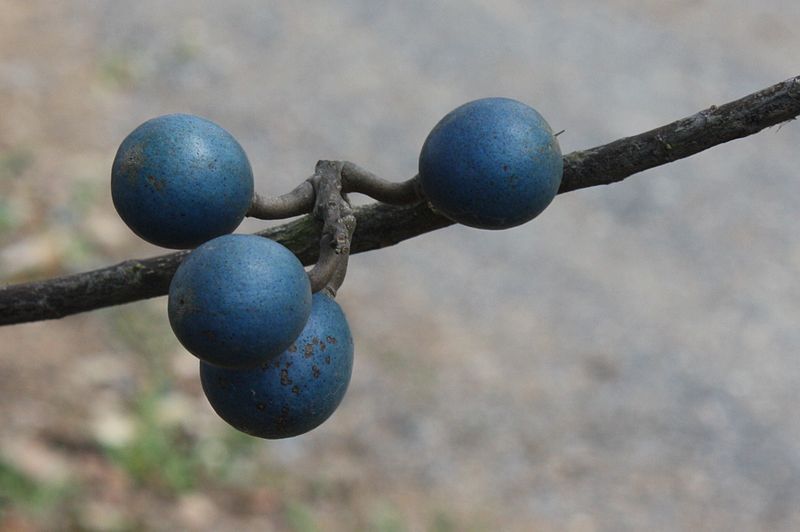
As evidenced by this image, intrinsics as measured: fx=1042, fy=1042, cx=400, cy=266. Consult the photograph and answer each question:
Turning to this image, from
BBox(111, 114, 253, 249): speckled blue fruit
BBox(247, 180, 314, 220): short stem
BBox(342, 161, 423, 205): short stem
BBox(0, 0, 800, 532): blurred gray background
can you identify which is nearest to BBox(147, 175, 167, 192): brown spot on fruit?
BBox(111, 114, 253, 249): speckled blue fruit

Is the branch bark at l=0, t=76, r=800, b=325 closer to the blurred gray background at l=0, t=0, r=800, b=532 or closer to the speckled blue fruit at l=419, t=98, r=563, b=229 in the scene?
the speckled blue fruit at l=419, t=98, r=563, b=229

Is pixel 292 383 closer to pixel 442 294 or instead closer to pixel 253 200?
pixel 253 200

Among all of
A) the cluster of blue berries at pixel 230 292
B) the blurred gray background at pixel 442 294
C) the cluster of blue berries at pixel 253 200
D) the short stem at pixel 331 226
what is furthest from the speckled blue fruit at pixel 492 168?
the blurred gray background at pixel 442 294

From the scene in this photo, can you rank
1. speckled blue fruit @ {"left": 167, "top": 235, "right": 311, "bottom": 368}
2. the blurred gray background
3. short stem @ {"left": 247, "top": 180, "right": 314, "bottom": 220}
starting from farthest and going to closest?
the blurred gray background, short stem @ {"left": 247, "top": 180, "right": 314, "bottom": 220}, speckled blue fruit @ {"left": 167, "top": 235, "right": 311, "bottom": 368}

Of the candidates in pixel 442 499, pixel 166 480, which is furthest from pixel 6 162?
pixel 442 499

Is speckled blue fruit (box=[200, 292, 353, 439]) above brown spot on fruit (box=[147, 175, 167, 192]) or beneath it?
beneath

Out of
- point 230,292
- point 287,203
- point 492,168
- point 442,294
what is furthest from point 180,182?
point 442,294

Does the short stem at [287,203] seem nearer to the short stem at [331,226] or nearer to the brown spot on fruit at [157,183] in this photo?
A: the short stem at [331,226]
